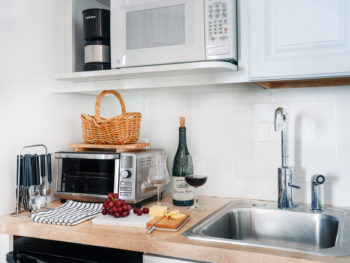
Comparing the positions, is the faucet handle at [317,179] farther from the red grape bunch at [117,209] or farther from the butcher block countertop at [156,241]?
the red grape bunch at [117,209]

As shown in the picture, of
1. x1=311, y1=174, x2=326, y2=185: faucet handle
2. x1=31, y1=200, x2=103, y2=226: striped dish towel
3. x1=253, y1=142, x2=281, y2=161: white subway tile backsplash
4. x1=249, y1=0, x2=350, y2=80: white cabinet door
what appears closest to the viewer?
x1=249, y1=0, x2=350, y2=80: white cabinet door

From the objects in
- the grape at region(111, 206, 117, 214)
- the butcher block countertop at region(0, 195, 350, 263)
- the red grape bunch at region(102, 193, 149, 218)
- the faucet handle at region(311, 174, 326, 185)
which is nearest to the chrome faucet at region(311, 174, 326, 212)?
the faucet handle at region(311, 174, 326, 185)

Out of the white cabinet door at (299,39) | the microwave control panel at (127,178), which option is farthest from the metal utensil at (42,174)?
the white cabinet door at (299,39)

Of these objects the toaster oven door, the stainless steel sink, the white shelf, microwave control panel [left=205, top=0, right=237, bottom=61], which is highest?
microwave control panel [left=205, top=0, right=237, bottom=61]

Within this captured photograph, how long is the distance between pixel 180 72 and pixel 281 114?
47 centimetres

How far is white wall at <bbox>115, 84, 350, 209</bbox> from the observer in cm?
156

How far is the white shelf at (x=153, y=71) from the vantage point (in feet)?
4.40

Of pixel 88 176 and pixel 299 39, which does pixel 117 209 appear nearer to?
pixel 88 176

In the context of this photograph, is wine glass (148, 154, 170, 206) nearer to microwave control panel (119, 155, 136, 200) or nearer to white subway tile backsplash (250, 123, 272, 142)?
microwave control panel (119, 155, 136, 200)

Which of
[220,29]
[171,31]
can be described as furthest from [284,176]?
[171,31]

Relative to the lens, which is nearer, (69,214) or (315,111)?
(69,214)

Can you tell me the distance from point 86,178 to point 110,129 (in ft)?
0.85

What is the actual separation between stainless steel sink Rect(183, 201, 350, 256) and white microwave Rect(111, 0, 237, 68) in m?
0.65

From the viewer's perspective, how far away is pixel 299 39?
4.19ft
